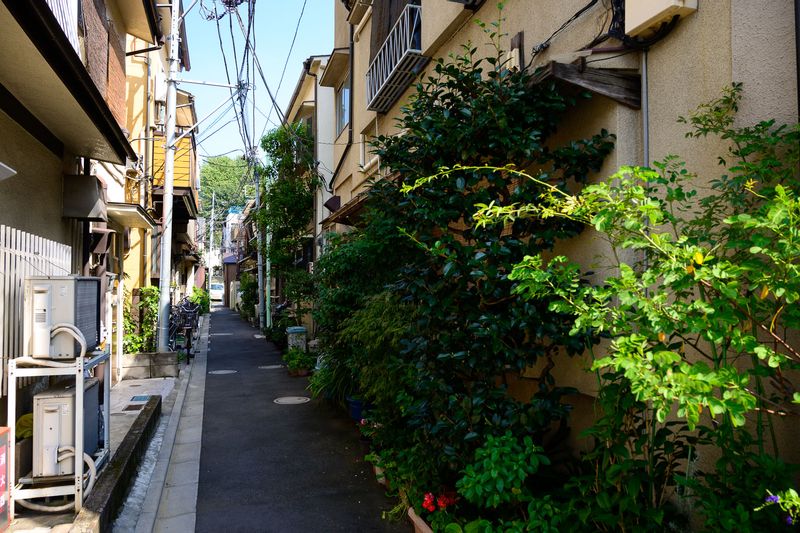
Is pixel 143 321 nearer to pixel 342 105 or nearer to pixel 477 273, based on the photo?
pixel 342 105

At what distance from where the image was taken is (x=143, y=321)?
45.3 feet

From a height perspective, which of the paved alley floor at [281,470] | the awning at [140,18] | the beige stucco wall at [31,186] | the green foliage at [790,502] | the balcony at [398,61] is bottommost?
the paved alley floor at [281,470]

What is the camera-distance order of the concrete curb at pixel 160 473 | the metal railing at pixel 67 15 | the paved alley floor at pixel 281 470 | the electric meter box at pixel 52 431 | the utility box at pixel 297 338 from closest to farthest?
the electric meter box at pixel 52 431, the concrete curb at pixel 160 473, the paved alley floor at pixel 281 470, the metal railing at pixel 67 15, the utility box at pixel 297 338

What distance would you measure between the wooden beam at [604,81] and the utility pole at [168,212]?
1133 cm

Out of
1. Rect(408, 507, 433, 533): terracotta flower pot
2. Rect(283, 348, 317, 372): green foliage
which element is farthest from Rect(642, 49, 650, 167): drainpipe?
Rect(283, 348, 317, 372): green foliage

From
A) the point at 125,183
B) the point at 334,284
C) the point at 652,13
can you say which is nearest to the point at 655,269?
the point at 652,13

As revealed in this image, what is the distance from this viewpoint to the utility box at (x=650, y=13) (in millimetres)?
3422

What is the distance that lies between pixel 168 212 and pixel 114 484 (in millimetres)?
9156

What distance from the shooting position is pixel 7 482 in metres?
4.34

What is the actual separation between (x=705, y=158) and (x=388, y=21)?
729 cm

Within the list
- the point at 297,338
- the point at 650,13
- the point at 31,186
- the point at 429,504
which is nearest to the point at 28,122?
the point at 31,186

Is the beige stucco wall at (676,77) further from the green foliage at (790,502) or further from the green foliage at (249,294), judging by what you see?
the green foliage at (249,294)

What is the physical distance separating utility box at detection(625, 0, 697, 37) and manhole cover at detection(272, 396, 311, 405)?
8.73m

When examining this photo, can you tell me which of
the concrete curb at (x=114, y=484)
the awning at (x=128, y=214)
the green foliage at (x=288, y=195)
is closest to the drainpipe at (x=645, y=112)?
the concrete curb at (x=114, y=484)
